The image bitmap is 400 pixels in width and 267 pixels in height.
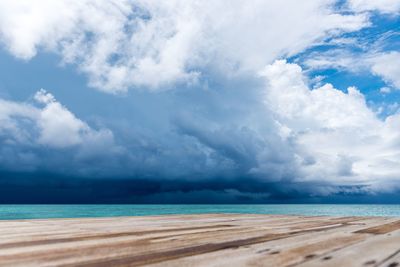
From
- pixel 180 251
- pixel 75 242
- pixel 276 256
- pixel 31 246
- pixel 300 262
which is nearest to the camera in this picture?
pixel 300 262

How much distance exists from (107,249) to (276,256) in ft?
10.2

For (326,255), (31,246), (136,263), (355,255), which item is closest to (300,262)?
(326,255)

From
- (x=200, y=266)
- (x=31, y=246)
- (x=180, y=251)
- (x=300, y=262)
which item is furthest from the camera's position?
(x=31, y=246)

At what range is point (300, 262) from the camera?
18.4 feet

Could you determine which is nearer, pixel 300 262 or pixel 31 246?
pixel 300 262

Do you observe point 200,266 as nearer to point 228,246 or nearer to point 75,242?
point 228,246

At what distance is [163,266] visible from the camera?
5176 millimetres

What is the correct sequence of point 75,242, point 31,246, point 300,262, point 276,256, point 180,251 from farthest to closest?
point 75,242 → point 31,246 → point 180,251 → point 276,256 → point 300,262

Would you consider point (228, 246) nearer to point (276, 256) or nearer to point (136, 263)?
point (276, 256)

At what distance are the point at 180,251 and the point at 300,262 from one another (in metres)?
2.14

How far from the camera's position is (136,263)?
5.41 meters

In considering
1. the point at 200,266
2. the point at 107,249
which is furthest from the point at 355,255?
the point at 107,249

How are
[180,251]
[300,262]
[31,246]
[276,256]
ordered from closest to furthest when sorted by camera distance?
1. [300,262]
2. [276,256]
3. [180,251]
4. [31,246]

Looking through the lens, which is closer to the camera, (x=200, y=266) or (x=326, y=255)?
(x=200, y=266)
